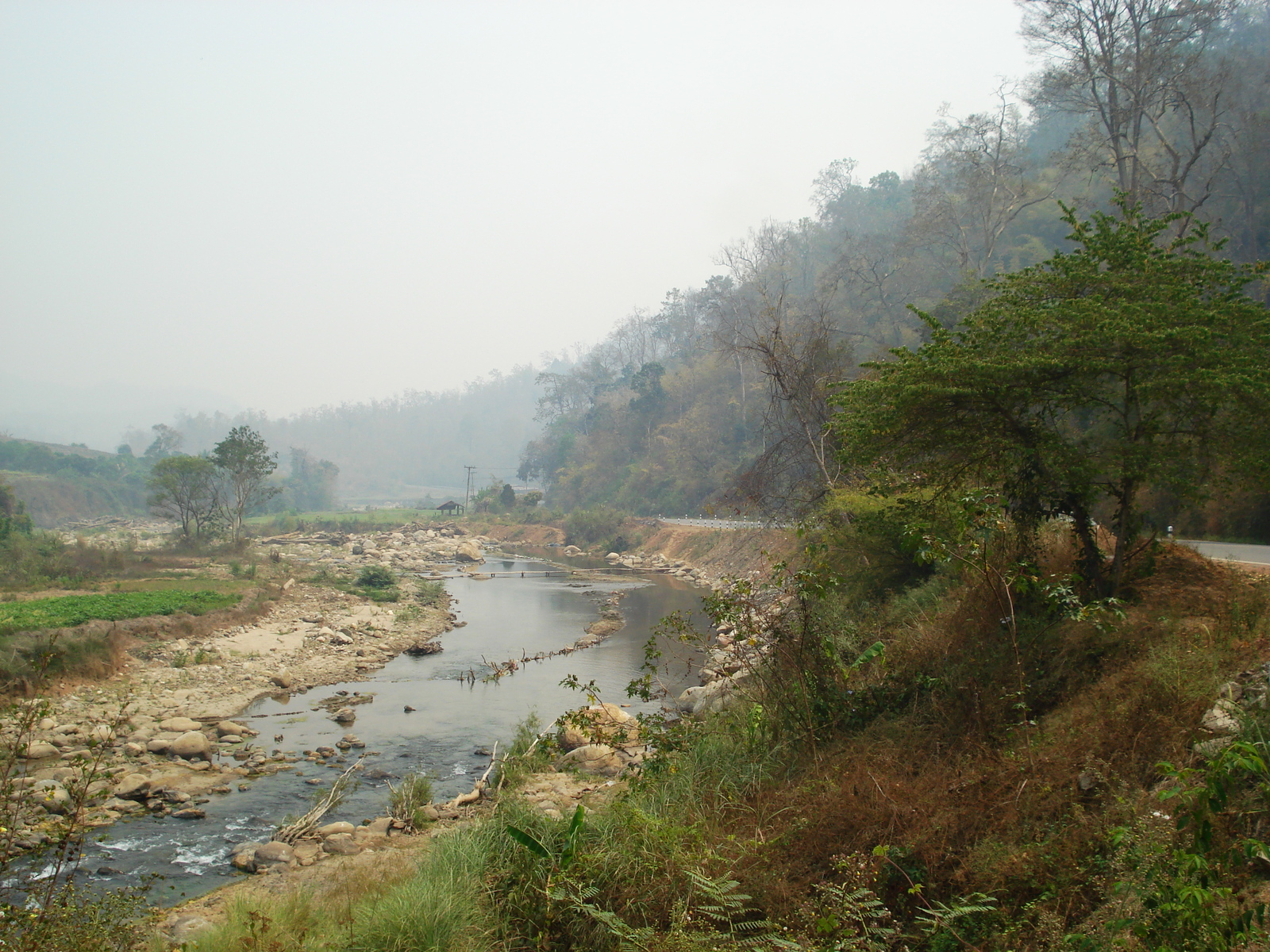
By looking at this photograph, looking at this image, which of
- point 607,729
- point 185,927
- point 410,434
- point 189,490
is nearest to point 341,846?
point 185,927

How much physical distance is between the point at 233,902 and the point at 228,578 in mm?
22262

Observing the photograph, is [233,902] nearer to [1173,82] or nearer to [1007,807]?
[1007,807]

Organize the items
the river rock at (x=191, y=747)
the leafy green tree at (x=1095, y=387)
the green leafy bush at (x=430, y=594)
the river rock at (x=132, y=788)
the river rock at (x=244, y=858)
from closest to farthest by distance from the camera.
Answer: the leafy green tree at (x=1095, y=387)
the river rock at (x=244, y=858)
the river rock at (x=132, y=788)
the river rock at (x=191, y=747)
the green leafy bush at (x=430, y=594)

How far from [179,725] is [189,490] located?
101 ft

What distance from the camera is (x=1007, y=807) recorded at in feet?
16.1

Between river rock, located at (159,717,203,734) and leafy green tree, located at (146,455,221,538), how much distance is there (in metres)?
28.5

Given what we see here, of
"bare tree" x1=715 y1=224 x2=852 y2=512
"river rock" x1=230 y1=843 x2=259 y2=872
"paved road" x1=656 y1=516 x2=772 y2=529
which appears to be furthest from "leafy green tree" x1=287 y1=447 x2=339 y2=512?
"river rock" x1=230 y1=843 x2=259 y2=872

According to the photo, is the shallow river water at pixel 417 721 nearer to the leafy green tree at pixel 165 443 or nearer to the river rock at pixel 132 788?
the river rock at pixel 132 788

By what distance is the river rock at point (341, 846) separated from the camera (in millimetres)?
8172

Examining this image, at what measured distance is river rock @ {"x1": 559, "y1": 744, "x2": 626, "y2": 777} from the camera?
34.9 feet

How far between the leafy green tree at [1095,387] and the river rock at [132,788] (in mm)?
10094

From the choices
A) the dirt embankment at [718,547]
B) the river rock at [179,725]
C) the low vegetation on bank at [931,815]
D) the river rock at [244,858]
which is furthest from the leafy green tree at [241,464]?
the low vegetation on bank at [931,815]

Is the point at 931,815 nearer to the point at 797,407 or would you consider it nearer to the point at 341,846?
the point at 341,846

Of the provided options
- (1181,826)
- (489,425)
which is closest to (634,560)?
(1181,826)
